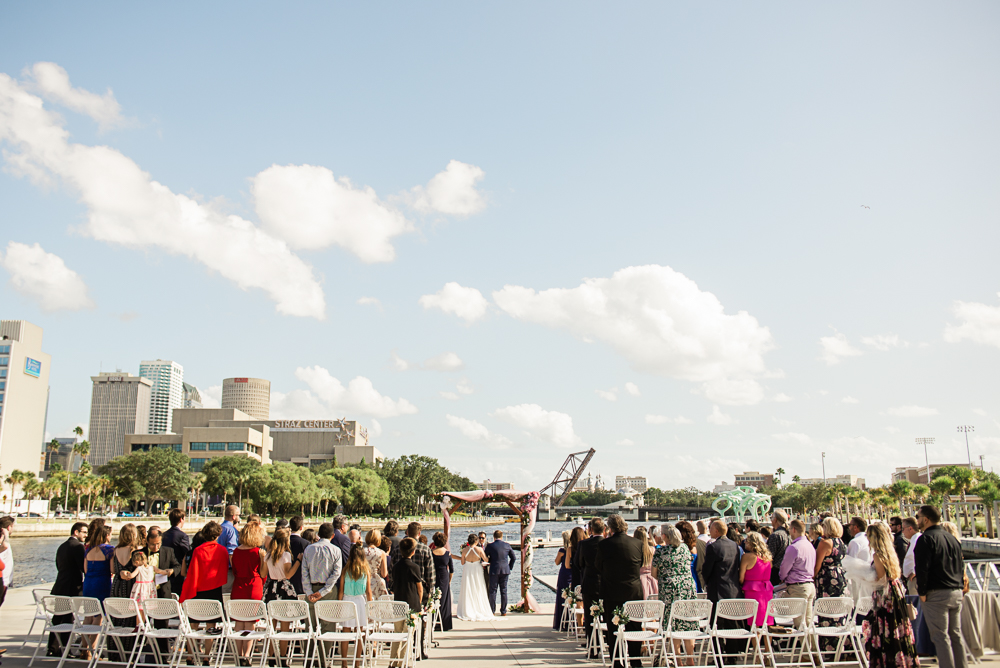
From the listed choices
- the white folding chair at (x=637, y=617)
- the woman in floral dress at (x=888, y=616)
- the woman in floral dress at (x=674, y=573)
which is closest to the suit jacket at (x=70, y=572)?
the white folding chair at (x=637, y=617)

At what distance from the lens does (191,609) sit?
25.1 feet

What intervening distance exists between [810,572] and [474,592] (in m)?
6.75

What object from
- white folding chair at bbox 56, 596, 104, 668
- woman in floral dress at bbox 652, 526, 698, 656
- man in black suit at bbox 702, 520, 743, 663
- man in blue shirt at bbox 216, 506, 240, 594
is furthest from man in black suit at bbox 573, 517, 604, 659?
white folding chair at bbox 56, 596, 104, 668

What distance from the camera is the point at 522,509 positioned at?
1573 cm

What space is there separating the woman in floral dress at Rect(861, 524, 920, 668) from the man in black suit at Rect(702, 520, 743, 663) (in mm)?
1696

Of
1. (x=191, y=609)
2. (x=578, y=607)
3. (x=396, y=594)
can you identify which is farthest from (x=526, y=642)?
(x=191, y=609)

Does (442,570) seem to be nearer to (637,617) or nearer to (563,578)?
(563,578)

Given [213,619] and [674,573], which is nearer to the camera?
[213,619]

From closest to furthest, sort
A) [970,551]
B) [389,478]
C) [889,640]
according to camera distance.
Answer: [889,640] < [970,551] < [389,478]

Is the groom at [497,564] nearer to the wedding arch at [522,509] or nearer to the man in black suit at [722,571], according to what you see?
the wedding arch at [522,509]

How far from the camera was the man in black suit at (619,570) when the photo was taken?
27.0 feet

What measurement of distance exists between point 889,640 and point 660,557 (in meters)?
2.59

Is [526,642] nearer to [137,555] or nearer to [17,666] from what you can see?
[137,555]

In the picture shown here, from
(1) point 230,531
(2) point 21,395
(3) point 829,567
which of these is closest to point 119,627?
(1) point 230,531
